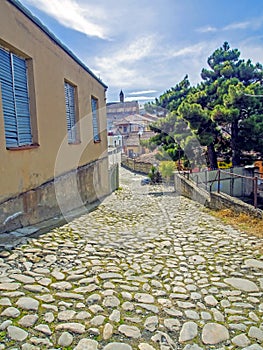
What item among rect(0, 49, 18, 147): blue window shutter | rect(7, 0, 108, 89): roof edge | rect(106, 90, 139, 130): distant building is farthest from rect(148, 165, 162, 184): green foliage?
rect(106, 90, 139, 130): distant building

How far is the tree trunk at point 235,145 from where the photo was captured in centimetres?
1434

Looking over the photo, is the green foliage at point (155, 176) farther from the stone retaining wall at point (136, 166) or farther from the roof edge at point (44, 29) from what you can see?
the roof edge at point (44, 29)

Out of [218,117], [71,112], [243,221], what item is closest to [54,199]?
[71,112]

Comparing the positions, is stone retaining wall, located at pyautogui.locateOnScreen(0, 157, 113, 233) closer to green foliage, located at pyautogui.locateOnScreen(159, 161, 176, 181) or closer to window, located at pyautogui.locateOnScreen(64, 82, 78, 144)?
window, located at pyautogui.locateOnScreen(64, 82, 78, 144)

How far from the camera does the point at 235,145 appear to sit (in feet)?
47.8

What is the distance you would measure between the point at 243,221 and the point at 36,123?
191 inches

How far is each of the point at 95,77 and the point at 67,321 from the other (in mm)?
9443

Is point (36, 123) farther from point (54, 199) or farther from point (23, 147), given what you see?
point (54, 199)

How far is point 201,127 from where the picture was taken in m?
14.1

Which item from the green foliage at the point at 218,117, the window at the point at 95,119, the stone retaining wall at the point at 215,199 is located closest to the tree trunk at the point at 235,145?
the green foliage at the point at 218,117

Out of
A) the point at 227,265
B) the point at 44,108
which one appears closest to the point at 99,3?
the point at 44,108

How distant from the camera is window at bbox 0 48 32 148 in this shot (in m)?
4.21

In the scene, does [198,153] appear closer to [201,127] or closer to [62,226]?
[201,127]

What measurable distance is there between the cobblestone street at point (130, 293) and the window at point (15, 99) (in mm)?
1765
